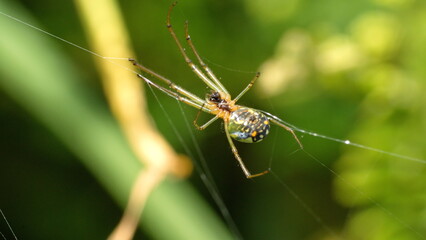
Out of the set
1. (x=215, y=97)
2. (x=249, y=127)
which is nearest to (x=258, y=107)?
(x=215, y=97)

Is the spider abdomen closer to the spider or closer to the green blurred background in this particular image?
the spider

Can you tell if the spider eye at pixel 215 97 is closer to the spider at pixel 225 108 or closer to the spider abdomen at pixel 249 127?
the spider at pixel 225 108

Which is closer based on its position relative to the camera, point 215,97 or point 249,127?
point 249,127

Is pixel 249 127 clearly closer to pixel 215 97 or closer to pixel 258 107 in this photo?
pixel 215 97

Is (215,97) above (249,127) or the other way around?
above

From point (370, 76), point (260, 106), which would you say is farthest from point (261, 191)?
point (370, 76)

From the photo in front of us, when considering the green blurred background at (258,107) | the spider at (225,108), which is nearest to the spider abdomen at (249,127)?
the spider at (225,108)
